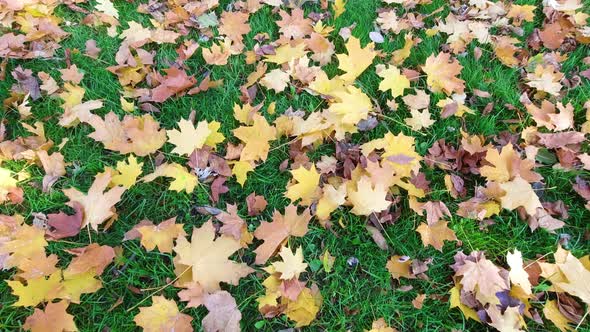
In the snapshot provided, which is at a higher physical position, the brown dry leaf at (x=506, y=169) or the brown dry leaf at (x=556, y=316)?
the brown dry leaf at (x=506, y=169)

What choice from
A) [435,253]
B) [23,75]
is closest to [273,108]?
[435,253]

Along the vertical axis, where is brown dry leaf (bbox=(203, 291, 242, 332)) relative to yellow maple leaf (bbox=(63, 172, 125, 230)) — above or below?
below

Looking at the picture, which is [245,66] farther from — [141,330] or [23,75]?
[141,330]

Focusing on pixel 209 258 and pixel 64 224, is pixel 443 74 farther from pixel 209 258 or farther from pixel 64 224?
pixel 64 224

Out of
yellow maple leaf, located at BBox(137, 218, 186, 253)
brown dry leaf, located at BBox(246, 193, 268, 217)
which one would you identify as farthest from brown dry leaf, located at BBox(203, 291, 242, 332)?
brown dry leaf, located at BBox(246, 193, 268, 217)

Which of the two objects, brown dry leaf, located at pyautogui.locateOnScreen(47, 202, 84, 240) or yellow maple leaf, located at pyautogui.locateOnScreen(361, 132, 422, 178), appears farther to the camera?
yellow maple leaf, located at pyautogui.locateOnScreen(361, 132, 422, 178)

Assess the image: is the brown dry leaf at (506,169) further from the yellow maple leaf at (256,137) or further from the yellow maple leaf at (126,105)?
the yellow maple leaf at (126,105)

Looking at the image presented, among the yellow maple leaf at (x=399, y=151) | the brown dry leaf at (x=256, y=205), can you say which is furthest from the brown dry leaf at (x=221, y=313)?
the yellow maple leaf at (x=399, y=151)

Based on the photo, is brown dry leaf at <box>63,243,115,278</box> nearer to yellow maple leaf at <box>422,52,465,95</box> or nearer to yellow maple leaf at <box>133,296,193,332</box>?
yellow maple leaf at <box>133,296,193,332</box>
